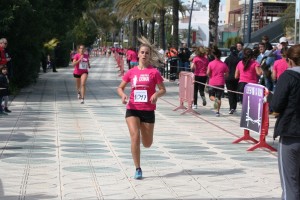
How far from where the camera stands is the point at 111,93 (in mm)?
23672

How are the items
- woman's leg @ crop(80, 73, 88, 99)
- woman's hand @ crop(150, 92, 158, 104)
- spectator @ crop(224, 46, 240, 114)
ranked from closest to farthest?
woman's hand @ crop(150, 92, 158, 104) < spectator @ crop(224, 46, 240, 114) < woman's leg @ crop(80, 73, 88, 99)

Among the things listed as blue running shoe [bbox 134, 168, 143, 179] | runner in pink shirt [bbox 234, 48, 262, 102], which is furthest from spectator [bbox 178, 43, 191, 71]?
blue running shoe [bbox 134, 168, 143, 179]

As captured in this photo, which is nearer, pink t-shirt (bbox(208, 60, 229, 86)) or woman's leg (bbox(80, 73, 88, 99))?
pink t-shirt (bbox(208, 60, 229, 86))

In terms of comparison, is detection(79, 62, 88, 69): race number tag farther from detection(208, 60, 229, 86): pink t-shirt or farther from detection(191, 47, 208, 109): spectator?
detection(208, 60, 229, 86): pink t-shirt

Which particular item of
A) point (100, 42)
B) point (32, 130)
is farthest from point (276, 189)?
point (100, 42)

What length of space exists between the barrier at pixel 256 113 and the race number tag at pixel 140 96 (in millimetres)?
2910

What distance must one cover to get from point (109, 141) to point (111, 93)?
11.9 metres

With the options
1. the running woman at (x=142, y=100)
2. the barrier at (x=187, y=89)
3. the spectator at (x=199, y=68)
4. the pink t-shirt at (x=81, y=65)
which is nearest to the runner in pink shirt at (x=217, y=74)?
the barrier at (x=187, y=89)

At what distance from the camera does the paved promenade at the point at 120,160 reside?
7777 mm

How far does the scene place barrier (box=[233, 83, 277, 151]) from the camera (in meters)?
10.9

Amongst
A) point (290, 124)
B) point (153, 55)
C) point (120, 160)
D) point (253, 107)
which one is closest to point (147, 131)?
point (153, 55)

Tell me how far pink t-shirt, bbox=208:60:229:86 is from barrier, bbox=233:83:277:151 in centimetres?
465

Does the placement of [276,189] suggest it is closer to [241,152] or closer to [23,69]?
[241,152]

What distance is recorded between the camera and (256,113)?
36.4ft
